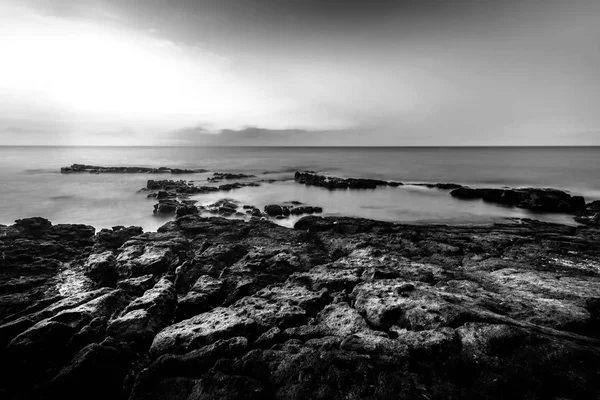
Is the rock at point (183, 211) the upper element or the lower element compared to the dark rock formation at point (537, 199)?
lower

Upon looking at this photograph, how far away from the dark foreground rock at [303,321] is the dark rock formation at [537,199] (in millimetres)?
16298

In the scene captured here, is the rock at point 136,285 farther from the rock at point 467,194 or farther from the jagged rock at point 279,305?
the rock at point 467,194

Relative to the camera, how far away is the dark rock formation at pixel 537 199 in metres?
22.9

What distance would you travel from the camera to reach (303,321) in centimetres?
611

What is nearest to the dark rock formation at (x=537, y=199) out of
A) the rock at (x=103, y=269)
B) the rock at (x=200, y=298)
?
the rock at (x=200, y=298)

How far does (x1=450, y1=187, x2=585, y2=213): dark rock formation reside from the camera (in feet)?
75.3

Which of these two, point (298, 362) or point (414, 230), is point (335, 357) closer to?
point (298, 362)

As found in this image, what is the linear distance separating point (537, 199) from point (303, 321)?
2768cm

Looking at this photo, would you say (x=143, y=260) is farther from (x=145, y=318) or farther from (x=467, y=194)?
(x=467, y=194)

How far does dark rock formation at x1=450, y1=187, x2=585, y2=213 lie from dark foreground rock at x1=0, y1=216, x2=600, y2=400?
16.3m

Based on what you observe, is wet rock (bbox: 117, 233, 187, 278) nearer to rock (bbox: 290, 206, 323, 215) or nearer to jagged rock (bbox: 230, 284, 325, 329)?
jagged rock (bbox: 230, 284, 325, 329)

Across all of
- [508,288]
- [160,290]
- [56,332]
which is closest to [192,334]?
[160,290]

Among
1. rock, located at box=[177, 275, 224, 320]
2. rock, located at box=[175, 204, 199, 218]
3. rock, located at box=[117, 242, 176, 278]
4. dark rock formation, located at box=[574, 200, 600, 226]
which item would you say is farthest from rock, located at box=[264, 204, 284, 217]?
dark rock formation, located at box=[574, 200, 600, 226]

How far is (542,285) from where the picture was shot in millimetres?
7285
